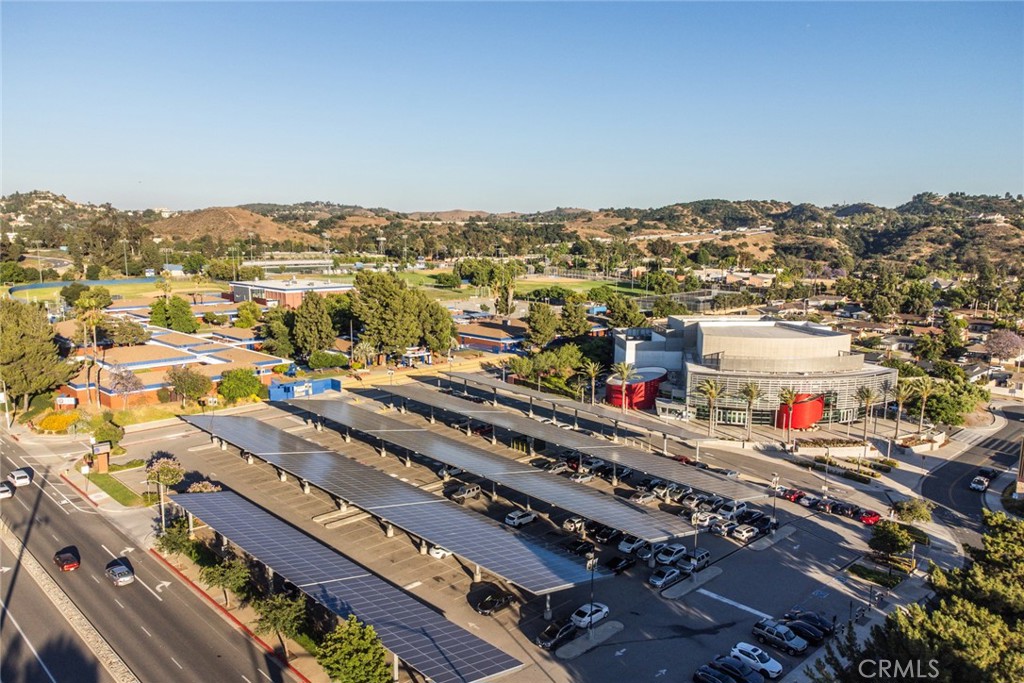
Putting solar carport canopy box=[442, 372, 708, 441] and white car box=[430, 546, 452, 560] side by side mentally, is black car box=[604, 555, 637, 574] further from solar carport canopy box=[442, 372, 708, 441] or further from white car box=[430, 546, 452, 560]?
solar carport canopy box=[442, 372, 708, 441]

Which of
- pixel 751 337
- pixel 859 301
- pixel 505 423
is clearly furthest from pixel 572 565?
pixel 859 301

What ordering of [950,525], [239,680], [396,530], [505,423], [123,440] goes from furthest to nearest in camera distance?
[123,440], [505,423], [950,525], [396,530], [239,680]

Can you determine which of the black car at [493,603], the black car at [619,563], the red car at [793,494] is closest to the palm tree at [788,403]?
the red car at [793,494]

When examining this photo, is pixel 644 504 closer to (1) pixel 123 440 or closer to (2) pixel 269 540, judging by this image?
(2) pixel 269 540

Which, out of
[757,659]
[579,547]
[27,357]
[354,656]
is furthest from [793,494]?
[27,357]

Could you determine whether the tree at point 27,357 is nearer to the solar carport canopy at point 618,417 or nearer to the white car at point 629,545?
the solar carport canopy at point 618,417
